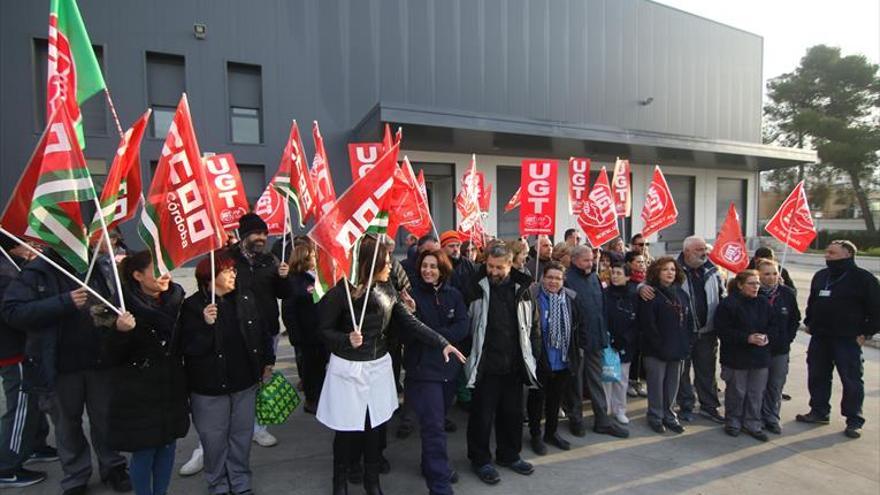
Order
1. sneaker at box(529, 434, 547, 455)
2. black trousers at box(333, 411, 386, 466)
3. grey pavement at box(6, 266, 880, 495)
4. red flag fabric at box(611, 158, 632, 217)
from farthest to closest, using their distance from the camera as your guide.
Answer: red flag fabric at box(611, 158, 632, 217) < sneaker at box(529, 434, 547, 455) < grey pavement at box(6, 266, 880, 495) < black trousers at box(333, 411, 386, 466)

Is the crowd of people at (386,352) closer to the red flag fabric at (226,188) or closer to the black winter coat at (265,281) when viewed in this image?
the black winter coat at (265,281)

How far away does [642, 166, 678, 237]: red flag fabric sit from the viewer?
23.2ft

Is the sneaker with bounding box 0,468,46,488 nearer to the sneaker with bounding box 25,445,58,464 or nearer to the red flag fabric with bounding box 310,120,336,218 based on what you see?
the sneaker with bounding box 25,445,58,464

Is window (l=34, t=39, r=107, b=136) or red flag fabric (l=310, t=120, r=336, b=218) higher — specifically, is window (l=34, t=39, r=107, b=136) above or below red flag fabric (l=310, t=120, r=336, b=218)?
above

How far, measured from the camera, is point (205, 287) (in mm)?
3049

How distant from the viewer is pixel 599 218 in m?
6.13

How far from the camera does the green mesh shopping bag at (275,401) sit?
3.35 meters

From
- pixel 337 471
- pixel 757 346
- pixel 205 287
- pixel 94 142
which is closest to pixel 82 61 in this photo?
pixel 205 287

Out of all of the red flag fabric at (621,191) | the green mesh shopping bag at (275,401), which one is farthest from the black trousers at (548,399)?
the red flag fabric at (621,191)

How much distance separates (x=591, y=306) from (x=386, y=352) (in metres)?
2.14

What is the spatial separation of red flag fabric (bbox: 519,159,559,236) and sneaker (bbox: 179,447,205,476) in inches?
161

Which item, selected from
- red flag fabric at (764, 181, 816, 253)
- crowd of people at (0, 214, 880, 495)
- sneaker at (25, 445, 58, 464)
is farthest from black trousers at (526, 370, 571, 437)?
sneaker at (25, 445, 58, 464)

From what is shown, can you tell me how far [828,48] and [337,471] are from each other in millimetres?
43070

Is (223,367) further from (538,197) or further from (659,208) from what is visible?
(659,208)
